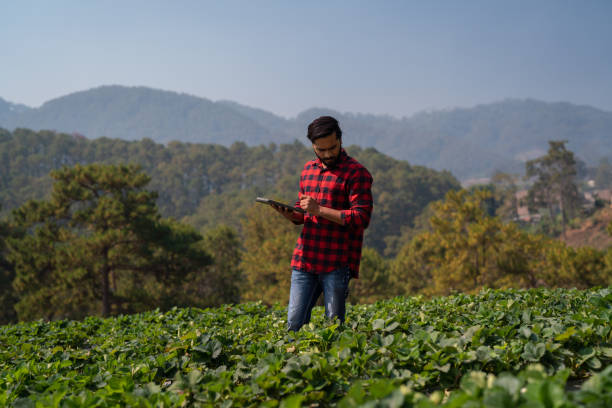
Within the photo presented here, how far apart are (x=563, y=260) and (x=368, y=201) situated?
23012 mm

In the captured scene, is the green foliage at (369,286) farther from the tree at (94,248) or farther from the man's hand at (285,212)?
the man's hand at (285,212)

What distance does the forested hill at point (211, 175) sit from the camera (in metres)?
77.1

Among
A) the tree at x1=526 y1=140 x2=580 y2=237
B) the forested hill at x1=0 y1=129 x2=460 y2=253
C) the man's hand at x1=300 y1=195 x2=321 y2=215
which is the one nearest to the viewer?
the man's hand at x1=300 y1=195 x2=321 y2=215

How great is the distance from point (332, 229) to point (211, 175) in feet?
345

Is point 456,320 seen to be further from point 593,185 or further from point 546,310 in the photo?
point 593,185

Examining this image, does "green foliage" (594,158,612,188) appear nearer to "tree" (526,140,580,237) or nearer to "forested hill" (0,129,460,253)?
"forested hill" (0,129,460,253)

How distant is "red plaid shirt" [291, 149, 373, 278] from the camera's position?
320 cm

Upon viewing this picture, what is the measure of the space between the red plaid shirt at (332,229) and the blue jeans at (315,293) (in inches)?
2.5

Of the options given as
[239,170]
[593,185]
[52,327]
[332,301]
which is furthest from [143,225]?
[593,185]

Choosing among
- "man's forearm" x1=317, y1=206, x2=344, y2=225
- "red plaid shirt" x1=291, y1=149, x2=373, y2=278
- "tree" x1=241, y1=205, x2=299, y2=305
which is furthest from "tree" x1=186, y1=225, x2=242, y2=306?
"man's forearm" x1=317, y1=206, x2=344, y2=225

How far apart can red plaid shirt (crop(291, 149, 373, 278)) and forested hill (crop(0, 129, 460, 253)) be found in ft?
218

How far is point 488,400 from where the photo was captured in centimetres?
137

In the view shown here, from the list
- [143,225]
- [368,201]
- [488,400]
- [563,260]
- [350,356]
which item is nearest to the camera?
[488,400]

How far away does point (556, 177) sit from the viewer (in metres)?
69.6
